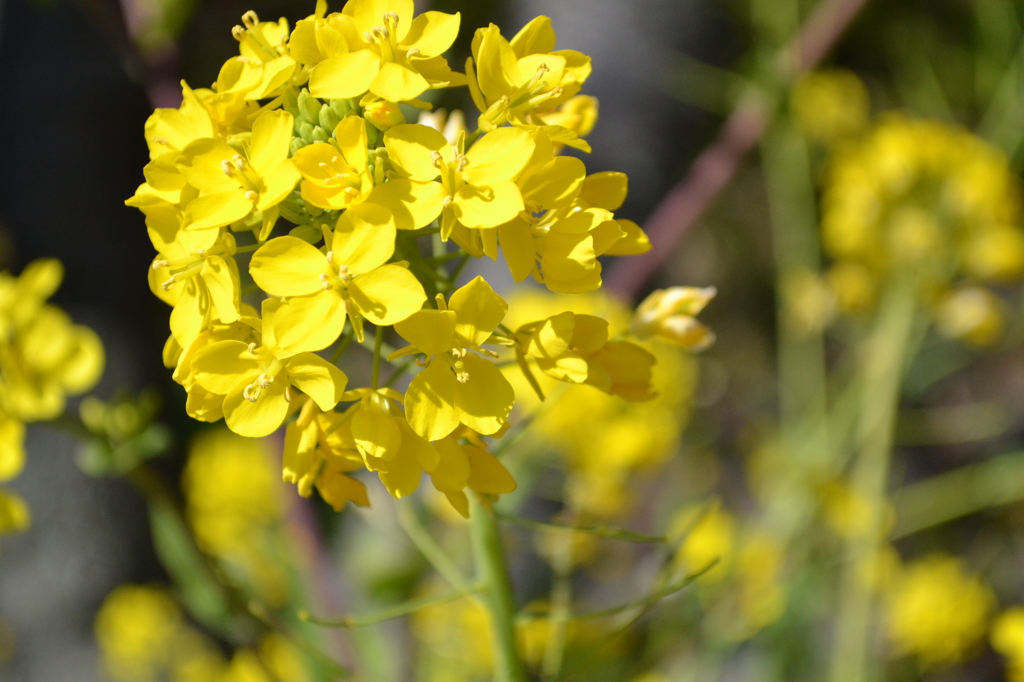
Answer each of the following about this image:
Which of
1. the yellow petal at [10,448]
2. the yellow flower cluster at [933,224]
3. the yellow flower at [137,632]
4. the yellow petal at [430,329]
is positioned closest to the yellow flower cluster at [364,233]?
the yellow petal at [430,329]

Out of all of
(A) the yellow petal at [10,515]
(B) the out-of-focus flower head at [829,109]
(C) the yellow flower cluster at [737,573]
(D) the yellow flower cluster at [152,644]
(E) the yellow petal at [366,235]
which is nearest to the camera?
(E) the yellow petal at [366,235]

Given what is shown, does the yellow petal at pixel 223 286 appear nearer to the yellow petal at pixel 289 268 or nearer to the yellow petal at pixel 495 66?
the yellow petal at pixel 289 268

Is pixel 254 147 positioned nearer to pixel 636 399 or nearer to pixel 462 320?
pixel 462 320

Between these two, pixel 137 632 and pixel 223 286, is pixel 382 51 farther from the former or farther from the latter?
pixel 137 632

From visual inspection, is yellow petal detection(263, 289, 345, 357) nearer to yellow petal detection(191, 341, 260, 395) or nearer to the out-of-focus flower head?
yellow petal detection(191, 341, 260, 395)

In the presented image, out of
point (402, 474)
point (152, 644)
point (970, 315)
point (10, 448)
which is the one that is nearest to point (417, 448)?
point (402, 474)

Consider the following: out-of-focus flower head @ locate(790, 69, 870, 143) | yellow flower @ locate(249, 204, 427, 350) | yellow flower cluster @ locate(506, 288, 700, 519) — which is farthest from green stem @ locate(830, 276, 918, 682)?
yellow flower @ locate(249, 204, 427, 350)
